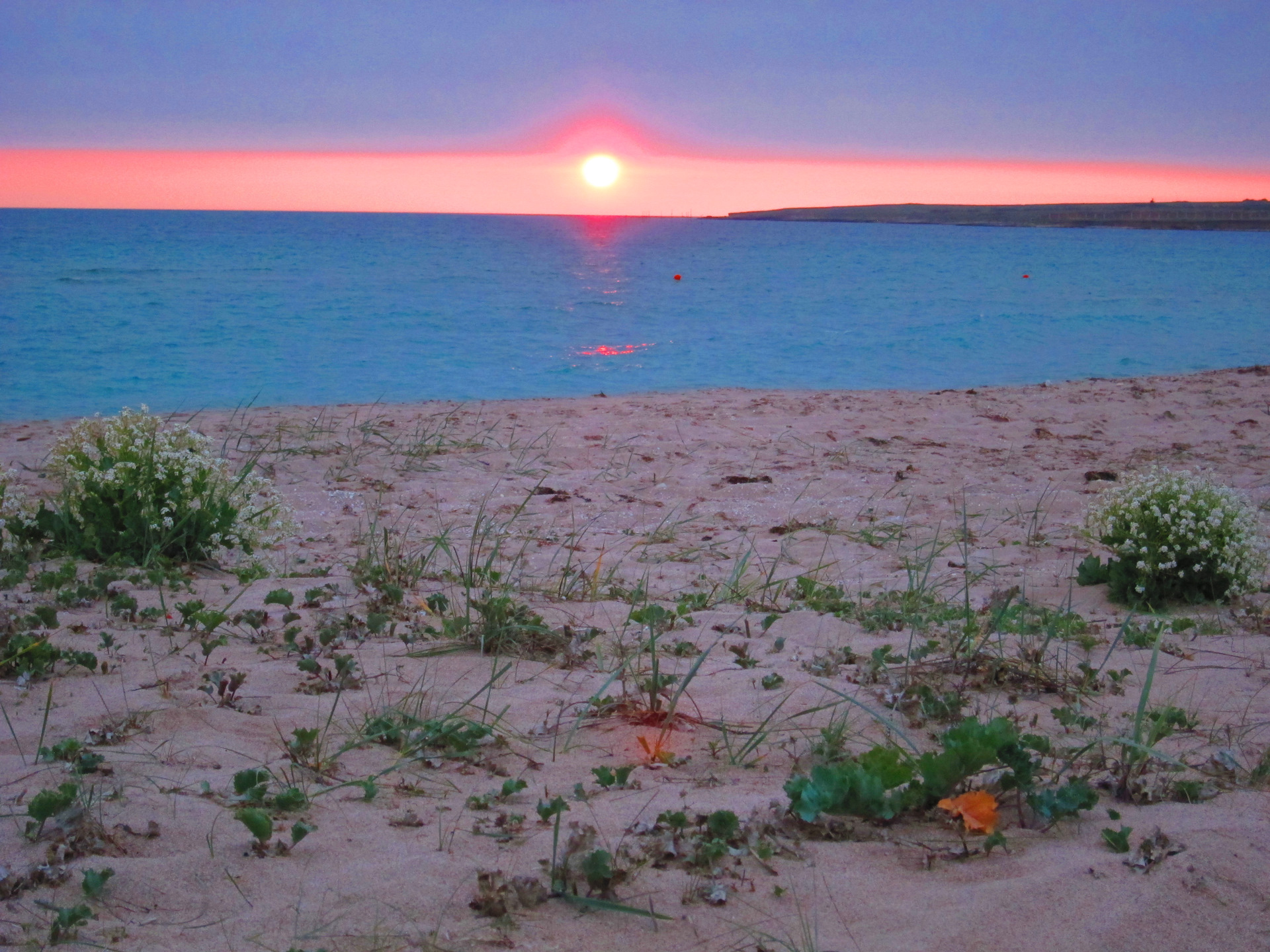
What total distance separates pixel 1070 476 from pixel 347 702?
5.77 m

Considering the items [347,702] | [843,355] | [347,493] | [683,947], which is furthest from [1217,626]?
[843,355]

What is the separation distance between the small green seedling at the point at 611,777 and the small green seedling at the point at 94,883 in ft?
3.17

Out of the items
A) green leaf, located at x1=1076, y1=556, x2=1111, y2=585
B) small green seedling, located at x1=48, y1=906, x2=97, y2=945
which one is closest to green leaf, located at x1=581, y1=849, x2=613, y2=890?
small green seedling, located at x1=48, y1=906, x2=97, y2=945

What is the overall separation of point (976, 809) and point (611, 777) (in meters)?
0.78

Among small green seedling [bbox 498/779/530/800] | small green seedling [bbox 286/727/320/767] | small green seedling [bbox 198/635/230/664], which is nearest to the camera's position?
small green seedling [bbox 498/779/530/800]

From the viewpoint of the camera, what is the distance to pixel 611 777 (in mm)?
2057

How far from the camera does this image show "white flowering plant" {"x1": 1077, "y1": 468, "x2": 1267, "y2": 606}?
12.2 ft

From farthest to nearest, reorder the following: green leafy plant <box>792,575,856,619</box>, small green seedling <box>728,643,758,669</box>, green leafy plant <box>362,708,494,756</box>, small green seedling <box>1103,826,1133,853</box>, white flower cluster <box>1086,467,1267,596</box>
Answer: white flower cluster <box>1086,467,1267,596</box> < green leafy plant <box>792,575,856,619</box> < small green seedling <box>728,643,758,669</box> < green leafy plant <box>362,708,494,756</box> < small green seedling <box>1103,826,1133,853</box>

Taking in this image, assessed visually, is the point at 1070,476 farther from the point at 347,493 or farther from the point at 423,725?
the point at 423,725

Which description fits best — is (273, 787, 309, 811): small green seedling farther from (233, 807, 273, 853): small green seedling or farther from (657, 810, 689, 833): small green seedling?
(657, 810, 689, 833): small green seedling

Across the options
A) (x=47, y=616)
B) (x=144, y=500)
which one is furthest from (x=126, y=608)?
(x=144, y=500)

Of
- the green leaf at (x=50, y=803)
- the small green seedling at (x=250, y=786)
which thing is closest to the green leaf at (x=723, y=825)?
the small green seedling at (x=250, y=786)

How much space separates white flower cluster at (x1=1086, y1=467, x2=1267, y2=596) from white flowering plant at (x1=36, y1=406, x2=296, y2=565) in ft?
12.5

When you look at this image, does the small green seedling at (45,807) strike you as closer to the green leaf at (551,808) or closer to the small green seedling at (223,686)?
the small green seedling at (223,686)
